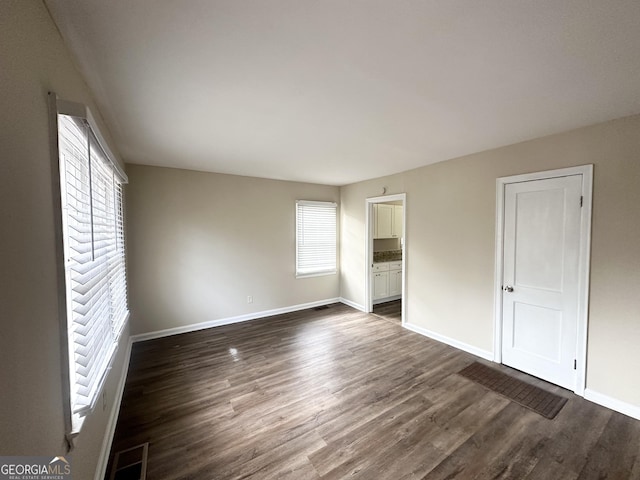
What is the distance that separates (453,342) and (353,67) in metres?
3.57

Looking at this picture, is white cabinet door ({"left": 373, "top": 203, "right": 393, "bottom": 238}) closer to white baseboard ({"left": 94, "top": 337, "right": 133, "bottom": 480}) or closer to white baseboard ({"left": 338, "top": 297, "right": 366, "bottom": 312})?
white baseboard ({"left": 338, "top": 297, "right": 366, "bottom": 312})

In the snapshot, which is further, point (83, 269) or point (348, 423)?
point (348, 423)

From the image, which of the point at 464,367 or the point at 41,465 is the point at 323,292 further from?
the point at 41,465

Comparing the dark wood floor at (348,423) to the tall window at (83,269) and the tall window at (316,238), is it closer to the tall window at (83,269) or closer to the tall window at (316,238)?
the tall window at (83,269)

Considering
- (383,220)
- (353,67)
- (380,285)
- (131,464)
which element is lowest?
(131,464)

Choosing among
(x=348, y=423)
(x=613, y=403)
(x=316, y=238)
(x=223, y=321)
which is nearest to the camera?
(x=348, y=423)

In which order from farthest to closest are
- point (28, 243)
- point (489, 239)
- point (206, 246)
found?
point (206, 246) < point (489, 239) < point (28, 243)

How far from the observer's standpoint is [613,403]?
230 centimetres

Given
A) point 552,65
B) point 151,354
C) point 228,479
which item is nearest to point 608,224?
point 552,65

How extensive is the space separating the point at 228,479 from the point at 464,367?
8.70 feet

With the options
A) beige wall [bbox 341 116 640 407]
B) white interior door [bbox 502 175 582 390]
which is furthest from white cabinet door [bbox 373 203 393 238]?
white interior door [bbox 502 175 582 390]

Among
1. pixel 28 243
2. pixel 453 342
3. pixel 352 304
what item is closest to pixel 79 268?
pixel 28 243

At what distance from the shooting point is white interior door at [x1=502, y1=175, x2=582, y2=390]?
254cm

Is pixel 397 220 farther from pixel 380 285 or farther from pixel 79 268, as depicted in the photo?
pixel 79 268
